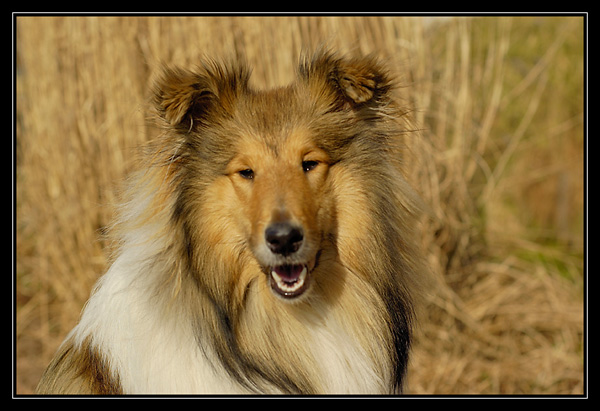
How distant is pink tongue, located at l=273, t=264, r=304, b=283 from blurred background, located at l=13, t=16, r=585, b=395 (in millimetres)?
2198

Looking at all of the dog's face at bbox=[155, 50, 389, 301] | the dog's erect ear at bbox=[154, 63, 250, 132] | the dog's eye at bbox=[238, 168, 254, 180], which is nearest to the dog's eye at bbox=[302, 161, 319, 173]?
the dog's face at bbox=[155, 50, 389, 301]

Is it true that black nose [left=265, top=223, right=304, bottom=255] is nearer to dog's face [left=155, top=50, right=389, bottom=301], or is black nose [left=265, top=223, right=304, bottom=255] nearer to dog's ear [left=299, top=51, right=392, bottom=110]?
dog's face [left=155, top=50, right=389, bottom=301]

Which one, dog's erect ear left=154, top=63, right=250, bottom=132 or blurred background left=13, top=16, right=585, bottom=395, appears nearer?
dog's erect ear left=154, top=63, right=250, bottom=132

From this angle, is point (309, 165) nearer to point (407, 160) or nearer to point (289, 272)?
point (289, 272)

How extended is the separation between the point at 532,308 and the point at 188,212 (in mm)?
3881

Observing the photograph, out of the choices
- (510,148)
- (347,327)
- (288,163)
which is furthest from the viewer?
(510,148)

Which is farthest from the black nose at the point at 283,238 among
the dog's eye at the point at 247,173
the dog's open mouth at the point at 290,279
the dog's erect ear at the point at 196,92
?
the dog's erect ear at the point at 196,92

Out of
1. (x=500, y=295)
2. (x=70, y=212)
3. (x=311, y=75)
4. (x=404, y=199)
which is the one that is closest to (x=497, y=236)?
(x=500, y=295)

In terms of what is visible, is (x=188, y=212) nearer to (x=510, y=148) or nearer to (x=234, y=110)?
(x=234, y=110)

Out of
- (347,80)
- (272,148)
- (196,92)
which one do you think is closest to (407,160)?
(347,80)

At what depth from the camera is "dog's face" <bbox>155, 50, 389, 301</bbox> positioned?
254cm

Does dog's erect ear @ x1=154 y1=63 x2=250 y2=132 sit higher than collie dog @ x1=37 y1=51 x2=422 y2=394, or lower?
higher

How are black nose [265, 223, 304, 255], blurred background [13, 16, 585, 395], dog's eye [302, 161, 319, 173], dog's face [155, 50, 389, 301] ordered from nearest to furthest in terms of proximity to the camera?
black nose [265, 223, 304, 255], dog's face [155, 50, 389, 301], dog's eye [302, 161, 319, 173], blurred background [13, 16, 585, 395]

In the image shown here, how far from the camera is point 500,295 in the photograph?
538 centimetres
